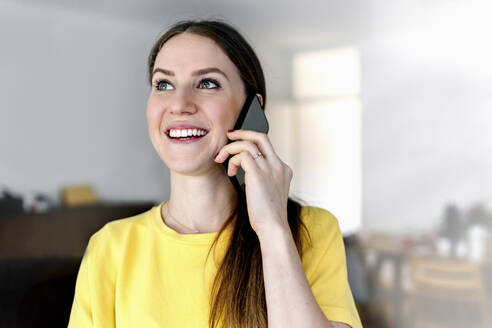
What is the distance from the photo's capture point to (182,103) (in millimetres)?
1101

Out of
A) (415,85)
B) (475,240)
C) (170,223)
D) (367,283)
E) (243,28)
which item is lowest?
(367,283)

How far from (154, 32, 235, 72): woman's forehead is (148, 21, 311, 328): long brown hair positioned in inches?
0.6

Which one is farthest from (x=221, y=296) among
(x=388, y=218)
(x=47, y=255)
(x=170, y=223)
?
(x=388, y=218)

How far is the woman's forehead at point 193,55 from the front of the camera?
116cm

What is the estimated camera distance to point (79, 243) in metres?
1.60

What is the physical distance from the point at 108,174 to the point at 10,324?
1.77 feet

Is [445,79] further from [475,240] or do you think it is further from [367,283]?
[367,283]

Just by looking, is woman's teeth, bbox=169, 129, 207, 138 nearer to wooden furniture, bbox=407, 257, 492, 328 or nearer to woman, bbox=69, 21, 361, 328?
woman, bbox=69, 21, 361, 328

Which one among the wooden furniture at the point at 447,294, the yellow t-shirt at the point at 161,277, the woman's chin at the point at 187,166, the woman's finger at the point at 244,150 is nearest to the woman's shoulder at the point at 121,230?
the yellow t-shirt at the point at 161,277

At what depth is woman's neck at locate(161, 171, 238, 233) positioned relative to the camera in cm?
120

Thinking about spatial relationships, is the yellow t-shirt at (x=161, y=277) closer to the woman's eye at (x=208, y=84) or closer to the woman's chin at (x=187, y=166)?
the woman's chin at (x=187, y=166)

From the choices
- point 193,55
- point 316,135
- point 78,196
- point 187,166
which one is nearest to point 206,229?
point 187,166

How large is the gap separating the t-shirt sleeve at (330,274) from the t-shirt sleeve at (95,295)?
46 cm

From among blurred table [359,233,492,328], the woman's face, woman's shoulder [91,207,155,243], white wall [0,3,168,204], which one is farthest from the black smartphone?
blurred table [359,233,492,328]
